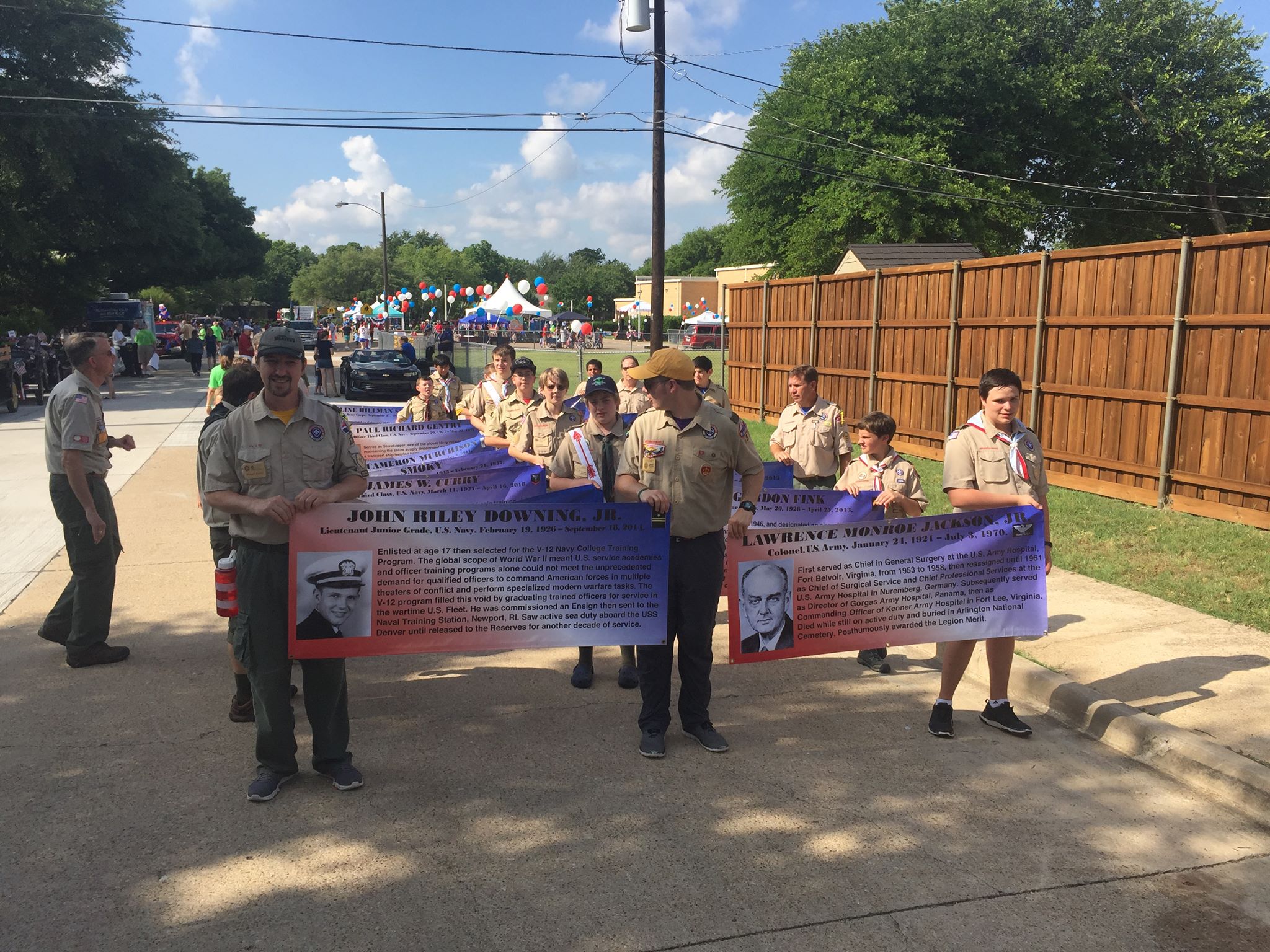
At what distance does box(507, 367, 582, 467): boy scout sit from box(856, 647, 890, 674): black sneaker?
2.71m

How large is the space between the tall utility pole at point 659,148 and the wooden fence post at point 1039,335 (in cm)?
746

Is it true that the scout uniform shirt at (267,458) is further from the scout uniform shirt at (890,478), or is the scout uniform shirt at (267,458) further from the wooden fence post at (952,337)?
the wooden fence post at (952,337)

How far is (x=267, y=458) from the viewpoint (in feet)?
14.3

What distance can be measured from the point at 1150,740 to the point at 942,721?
3.35ft

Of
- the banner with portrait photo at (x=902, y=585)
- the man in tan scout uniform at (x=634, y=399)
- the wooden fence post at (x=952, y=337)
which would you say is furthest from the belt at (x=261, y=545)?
the wooden fence post at (x=952, y=337)

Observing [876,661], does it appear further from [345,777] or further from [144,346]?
[144,346]

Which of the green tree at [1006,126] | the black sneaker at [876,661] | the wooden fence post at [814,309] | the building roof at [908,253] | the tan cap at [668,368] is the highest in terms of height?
the green tree at [1006,126]

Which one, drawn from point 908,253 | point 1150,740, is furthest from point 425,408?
point 908,253

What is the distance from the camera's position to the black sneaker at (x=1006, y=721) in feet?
17.5

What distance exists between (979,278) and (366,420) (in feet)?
27.5

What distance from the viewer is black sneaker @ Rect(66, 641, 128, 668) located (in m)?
6.23

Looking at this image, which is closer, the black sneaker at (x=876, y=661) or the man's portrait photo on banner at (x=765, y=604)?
the man's portrait photo on banner at (x=765, y=604)

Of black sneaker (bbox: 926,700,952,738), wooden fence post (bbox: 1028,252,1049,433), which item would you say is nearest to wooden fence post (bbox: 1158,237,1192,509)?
wooden fence post (bbox: 1028,252,1049,433)

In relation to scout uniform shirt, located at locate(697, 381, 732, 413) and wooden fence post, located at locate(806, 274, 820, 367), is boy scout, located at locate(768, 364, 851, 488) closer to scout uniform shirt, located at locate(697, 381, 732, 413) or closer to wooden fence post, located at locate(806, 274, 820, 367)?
scout uniform shirt, located at locate(697, 381, 732, 413)
